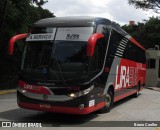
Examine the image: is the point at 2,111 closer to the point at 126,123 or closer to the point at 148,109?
the point at 126,123

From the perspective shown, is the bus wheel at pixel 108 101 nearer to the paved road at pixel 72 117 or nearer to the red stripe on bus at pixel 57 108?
the paved road at pixel 72 117

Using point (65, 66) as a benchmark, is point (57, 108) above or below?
below

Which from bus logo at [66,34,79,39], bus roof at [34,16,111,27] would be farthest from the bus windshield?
bus roof at [34,16,111,27]

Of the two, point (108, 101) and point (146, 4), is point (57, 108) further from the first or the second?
point (146, 4)

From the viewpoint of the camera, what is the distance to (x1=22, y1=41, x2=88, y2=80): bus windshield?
11.1 meters

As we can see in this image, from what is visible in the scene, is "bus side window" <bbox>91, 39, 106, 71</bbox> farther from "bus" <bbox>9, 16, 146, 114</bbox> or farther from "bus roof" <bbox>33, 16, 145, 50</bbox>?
"bus roof" <bbox>33, 16, 145, 50</bbox>

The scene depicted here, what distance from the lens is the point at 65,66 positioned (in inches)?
440

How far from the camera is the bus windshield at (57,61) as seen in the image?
Answer: 11109mm

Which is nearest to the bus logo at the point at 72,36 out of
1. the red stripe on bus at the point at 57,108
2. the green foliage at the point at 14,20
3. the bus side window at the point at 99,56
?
the bus side window at the point at 99,56

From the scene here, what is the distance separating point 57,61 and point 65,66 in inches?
11.9

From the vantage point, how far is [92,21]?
11867 millimetres

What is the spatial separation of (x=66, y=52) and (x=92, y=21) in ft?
4.50

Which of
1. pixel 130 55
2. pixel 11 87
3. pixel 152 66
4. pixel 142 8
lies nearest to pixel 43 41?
pixel 130 55

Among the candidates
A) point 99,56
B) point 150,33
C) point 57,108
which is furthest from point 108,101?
point 150,33
